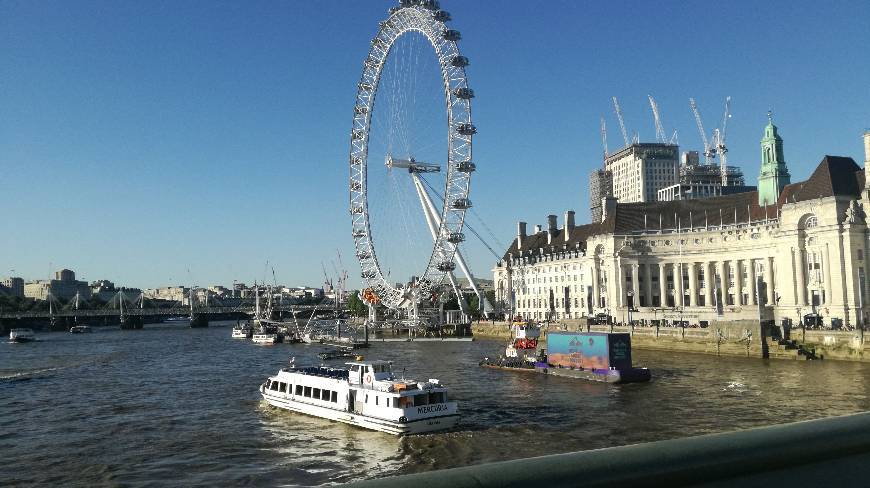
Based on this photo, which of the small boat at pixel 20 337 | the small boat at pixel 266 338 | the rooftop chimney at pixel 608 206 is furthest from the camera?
the small boat at pixel 20 337

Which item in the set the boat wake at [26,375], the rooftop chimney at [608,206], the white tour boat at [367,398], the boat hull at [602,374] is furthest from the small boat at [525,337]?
the rooftop chimney at [608,206]

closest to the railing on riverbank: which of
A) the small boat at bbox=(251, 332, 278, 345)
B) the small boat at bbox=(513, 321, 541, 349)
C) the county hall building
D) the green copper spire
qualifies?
the small boat at bbox=(513, 321, 541, 349)

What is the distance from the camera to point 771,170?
97.6 meters

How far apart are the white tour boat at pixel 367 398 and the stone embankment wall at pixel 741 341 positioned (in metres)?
39.1

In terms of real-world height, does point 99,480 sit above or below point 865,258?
below

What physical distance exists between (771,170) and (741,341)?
1605 inches

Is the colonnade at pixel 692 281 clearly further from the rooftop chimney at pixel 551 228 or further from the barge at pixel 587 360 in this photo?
the barge at pixel 587 360

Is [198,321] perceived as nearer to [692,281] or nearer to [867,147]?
[692,281]

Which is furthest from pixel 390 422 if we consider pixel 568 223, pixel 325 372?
pixel 568 223

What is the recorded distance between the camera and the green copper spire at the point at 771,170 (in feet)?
316

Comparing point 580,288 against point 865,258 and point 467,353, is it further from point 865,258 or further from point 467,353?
point 865,258

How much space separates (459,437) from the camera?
31922 mm

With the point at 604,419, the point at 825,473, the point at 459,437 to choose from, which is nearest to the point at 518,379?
the point at 604,419

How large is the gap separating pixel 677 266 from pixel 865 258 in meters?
29.2
